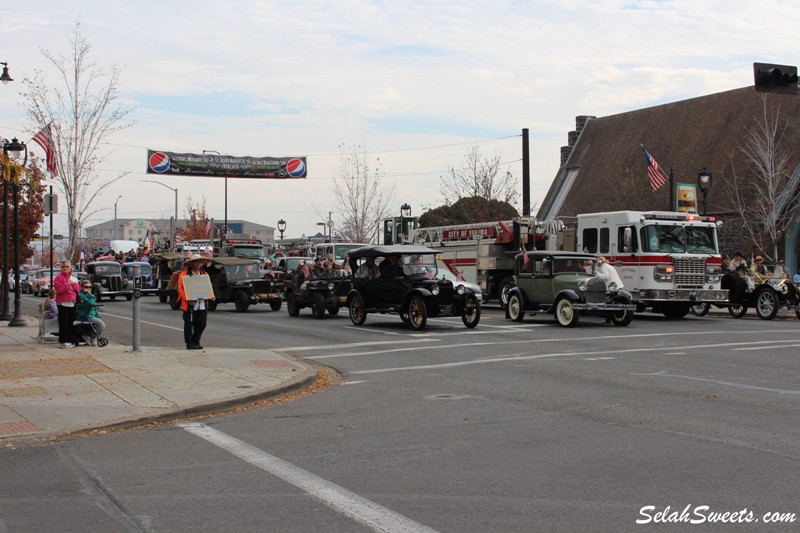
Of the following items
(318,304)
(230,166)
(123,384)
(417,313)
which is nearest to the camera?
(123,384)

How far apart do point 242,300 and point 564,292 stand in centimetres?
1297

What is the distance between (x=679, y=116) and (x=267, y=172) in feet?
78.1

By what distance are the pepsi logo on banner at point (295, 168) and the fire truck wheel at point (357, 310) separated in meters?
29.0

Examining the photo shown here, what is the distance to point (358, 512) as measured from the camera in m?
6.05

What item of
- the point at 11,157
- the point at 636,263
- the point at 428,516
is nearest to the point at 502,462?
the point at 428,516

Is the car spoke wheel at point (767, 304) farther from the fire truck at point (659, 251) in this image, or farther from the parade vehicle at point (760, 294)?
the fire truck at point (659, 251)

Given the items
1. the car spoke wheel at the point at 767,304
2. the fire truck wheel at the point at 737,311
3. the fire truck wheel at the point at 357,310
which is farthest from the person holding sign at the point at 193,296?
the fire truck wheel at the point at 737,311

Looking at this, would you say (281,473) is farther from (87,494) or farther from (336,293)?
(336,293)

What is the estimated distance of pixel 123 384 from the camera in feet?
40.0

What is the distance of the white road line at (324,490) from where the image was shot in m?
5.77

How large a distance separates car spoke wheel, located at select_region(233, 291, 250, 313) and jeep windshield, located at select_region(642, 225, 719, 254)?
1367 cm

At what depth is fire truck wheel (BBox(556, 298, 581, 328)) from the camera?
2144cm

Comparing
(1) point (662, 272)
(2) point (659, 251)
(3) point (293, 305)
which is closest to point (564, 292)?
(1) point (662, 272)

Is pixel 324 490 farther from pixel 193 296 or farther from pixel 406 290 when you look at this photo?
pixel 406 290
